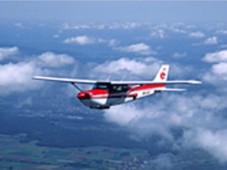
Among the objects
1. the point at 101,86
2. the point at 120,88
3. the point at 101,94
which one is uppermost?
the point at 120,88

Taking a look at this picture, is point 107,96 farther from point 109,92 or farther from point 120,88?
point 120,88

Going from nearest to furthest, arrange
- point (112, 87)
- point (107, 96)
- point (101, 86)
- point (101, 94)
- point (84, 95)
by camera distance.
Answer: point (84, 95)
point (101, 94)
point (101, 86)
point (107, 96)
point (112, 87)

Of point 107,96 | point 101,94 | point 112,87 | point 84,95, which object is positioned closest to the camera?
point 84,95

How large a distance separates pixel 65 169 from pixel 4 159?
3045 cm

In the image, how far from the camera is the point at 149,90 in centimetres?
5391

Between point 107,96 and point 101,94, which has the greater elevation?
point 107,96

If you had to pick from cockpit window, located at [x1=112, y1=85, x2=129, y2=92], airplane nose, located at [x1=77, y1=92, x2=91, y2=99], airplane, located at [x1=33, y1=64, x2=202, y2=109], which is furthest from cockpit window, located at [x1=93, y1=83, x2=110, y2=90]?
airplane nose, located at [x1=77, y1=92, x2=91, y2=99]

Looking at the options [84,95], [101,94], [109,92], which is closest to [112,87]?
[109,92]

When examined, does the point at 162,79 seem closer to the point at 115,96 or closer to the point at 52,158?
the point at 115,96

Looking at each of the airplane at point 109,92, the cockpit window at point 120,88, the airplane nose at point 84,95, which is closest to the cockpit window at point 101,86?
the airplane at point 109,92

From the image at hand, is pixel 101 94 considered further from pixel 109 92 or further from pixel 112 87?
pixel 112 87

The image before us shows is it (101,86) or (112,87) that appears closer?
(101,86)

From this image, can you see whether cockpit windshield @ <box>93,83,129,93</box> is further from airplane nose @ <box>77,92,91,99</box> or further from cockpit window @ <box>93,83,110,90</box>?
airplane nose @ <box>77,92,91,99</box>

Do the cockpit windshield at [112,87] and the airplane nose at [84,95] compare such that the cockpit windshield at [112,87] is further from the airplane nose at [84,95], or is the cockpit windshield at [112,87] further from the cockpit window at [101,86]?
the airplane nose at [84,95]
